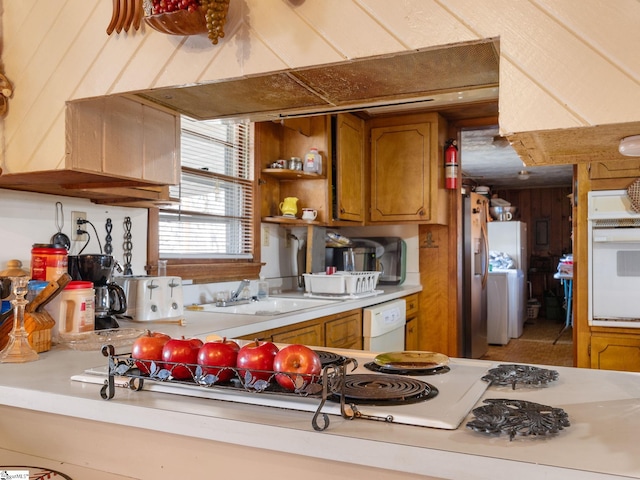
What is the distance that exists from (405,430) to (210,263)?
233cm

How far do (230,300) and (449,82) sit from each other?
6.45 feet

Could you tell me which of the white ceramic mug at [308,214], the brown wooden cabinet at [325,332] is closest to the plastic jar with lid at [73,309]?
the brown wooden cabinet at [325,332]

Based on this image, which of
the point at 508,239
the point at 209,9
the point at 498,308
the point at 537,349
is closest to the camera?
the point at 209,9

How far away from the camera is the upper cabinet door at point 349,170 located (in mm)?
3908

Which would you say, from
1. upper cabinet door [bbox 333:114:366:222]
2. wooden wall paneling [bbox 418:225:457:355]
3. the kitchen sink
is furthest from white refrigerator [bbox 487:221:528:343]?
the kitchen sink

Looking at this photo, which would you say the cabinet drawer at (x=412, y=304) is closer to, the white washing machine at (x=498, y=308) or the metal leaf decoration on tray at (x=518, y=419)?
the white washing machine at (x=498, y=308)

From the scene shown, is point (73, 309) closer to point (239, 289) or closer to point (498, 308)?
point (239, 289)

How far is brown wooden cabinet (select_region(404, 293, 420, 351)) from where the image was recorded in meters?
4.13

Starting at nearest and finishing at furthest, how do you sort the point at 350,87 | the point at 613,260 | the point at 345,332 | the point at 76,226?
the point at 350,87, the point at 76,226, the point at 345,332, the point at 613,260

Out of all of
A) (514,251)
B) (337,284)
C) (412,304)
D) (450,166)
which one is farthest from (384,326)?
(514,251)

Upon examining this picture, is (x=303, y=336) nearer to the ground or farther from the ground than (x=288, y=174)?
nearer to the ground

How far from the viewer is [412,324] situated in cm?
430

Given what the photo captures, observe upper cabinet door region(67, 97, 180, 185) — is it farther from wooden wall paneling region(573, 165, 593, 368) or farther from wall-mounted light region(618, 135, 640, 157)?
wooden wall paneling region(573, 165, 593, 368)

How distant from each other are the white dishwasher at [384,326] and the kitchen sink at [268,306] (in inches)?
11.9
